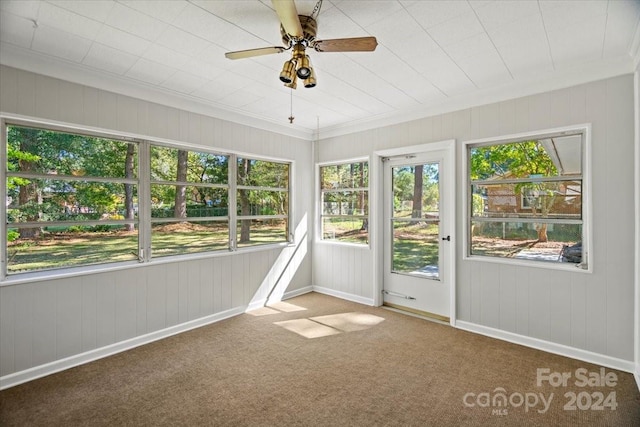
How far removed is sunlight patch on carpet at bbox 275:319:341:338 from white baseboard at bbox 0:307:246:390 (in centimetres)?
87

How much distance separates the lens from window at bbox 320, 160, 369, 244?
467 centimetres

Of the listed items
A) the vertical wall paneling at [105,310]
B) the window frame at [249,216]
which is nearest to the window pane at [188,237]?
the window frame at [249,216]

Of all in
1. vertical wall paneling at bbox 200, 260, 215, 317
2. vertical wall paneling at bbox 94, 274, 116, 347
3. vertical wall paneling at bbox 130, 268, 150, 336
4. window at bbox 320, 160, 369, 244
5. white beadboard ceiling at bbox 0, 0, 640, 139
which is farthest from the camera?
window at bbox 320, 160, 369, 244

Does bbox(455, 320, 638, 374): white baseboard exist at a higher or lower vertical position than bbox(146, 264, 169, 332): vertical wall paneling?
lower

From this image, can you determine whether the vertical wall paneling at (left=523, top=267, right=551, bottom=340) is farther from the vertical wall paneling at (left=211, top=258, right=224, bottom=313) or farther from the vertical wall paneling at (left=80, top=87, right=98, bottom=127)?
the vertical wall paneling at (left=80, top=87, right=98, bottom=127)

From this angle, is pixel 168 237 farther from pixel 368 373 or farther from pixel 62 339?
pixel 368 373

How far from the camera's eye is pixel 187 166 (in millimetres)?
3701

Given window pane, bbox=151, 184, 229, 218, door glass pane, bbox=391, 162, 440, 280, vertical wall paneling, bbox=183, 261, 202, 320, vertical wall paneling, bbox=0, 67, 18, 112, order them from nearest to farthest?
vertical wall paneling, bbox=0, 67, 18, 112 < window pane, bbox=151, 184, 229, 218 < vertical wall paneling, bbox=183, 261, 202, 320 < door glass pane, bbox=391, 162, 440, 280

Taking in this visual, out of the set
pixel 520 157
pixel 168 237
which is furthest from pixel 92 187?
pixel 520 157

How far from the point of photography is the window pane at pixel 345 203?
4684 millimetres

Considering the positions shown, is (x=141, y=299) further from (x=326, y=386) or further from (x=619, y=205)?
(x=619, y=205)

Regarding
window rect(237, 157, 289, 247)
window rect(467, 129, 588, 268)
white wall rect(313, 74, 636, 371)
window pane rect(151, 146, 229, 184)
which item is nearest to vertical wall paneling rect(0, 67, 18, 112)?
window pane rect(151, 146, 229, 184)

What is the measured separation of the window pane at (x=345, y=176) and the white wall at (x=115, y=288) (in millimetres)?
1000

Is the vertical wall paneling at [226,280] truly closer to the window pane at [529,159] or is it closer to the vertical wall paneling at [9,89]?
the vertical wall paneling at [9,89]
